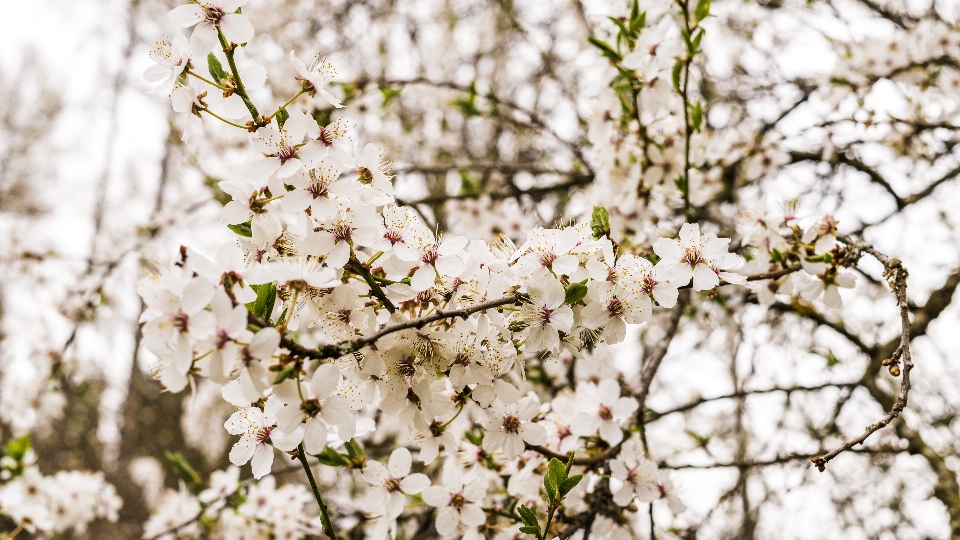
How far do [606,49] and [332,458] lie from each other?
56.3 inches

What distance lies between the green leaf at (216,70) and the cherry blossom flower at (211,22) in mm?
33

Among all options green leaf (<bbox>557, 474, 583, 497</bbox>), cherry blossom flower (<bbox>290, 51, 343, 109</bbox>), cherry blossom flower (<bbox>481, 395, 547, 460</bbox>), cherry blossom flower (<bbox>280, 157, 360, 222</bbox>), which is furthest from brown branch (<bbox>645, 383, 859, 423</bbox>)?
cherry blossom flower (<bbox>290, 51, 343, 109</bbox>)

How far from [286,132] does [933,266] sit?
4211 mm

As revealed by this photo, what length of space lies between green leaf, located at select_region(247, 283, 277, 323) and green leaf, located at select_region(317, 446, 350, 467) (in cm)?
53

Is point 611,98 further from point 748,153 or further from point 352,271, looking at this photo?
point 352,271

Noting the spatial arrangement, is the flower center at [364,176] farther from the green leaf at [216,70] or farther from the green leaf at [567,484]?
the green leaf at [567,484]

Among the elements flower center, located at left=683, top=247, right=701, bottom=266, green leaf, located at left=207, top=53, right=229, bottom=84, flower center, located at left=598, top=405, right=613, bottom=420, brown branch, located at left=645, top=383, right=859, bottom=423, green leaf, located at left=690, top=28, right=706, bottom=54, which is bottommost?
flower center, located at left=598, top=405, right=613, bottom=420

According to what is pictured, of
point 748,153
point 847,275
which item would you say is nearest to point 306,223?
point 847,275

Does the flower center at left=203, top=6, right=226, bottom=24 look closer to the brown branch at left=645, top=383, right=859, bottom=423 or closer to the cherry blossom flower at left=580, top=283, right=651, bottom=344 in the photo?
the cherry blossom flower at left=580, top=283, right=651, bottom=344

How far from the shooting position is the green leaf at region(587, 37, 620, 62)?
1.88m

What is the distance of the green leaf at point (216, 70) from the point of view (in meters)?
1.25

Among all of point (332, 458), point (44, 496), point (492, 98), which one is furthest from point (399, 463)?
point (44, 496)

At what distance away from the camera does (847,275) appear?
4.95 ft

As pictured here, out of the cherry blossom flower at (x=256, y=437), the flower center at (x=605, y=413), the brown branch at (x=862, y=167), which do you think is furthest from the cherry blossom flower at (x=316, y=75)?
the brown branch at (x=862, y=167)
